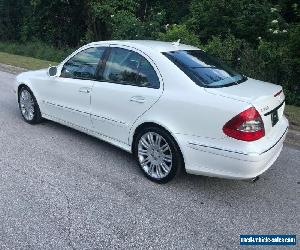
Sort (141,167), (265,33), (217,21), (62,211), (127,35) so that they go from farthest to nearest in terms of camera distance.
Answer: (127,35)
(217,21)
(265,33)
(141,167)
(62,211)

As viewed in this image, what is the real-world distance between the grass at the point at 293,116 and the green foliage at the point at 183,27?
1.03 meters

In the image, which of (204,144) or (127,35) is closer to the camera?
(204,144)

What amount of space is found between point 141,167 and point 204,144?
3.46ft

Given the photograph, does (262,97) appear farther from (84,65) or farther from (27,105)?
(27,105)

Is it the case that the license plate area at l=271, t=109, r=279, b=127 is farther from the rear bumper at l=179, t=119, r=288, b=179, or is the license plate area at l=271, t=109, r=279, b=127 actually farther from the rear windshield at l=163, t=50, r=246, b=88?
the rear windshield at l=163, t=50, r=246, b=88

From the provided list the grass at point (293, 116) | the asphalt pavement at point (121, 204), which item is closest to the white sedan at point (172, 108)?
the asphalt pavement at point (121, 204)

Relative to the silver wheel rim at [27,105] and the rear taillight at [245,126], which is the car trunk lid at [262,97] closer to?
the rear taillight at [245,126]

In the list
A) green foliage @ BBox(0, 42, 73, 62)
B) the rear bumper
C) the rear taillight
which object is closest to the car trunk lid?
the rear taillight

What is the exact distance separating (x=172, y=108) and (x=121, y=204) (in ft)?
3.99

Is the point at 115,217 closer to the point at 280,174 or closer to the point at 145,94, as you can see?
the point at 145,94

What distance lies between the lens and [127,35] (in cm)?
1398

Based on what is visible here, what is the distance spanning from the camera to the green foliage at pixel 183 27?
9.38 m

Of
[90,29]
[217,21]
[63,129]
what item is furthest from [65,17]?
[63,129]

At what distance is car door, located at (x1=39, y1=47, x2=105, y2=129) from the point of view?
17.8 feet
